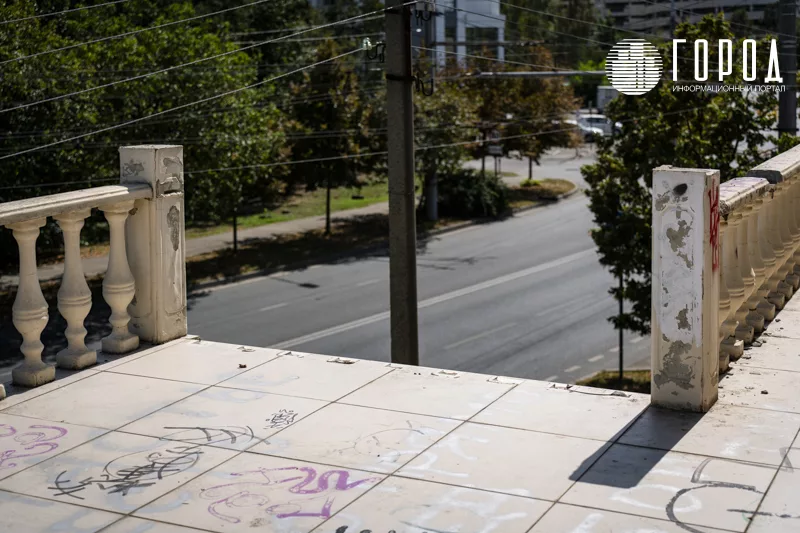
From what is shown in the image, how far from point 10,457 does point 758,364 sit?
4430 mm

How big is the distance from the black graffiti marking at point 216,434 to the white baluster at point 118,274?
1.47 m

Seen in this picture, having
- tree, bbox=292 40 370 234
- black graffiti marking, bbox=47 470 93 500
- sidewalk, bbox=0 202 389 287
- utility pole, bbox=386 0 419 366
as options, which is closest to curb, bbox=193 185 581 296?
sidewalk, bbox=0 202 389 287

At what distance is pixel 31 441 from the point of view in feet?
18.7

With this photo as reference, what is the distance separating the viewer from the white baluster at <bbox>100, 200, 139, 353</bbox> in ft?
23.1

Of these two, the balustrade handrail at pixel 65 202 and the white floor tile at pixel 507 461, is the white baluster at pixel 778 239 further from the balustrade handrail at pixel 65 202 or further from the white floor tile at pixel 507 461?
the balustrade handrail at pixel 65 202

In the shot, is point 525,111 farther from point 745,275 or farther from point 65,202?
point 65,202

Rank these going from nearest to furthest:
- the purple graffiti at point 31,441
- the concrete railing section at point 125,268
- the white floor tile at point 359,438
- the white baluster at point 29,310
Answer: the white floor tile at point 359,438 → the purple graffiti at point 31,441 → the white baluster at point 29,310 → the concrete railing section at point 125,268

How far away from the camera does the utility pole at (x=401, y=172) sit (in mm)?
15570

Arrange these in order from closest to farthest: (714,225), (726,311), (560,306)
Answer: (714,225) < (726,311) < (560,306)

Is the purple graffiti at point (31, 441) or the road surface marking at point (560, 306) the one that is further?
the road surface marking at point (560, 306)

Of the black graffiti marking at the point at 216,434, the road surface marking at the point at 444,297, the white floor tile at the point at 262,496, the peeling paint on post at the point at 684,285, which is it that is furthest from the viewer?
the road surface marking at the point at 444,297

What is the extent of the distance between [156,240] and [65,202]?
0.82 m

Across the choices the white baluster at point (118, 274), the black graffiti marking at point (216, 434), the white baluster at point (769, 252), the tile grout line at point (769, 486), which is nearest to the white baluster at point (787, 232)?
the white baluster at point (769, 252)

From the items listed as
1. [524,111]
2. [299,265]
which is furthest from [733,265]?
[524,111]
